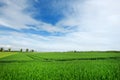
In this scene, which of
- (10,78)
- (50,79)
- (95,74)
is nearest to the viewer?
(50,79)

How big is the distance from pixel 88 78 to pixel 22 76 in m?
4.03

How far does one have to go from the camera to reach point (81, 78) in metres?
11.8

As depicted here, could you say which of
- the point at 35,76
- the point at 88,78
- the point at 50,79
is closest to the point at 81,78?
the point at 88,78

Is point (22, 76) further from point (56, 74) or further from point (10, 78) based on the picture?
point (56, 74)

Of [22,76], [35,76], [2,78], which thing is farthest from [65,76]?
[2,78]

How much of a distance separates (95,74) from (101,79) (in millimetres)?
980

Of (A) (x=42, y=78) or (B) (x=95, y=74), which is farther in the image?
(B) (x=95, y=74)

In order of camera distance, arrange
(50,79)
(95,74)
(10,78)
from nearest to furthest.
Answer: (50,79) < (10,78) < (95,74)

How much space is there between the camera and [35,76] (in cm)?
1189

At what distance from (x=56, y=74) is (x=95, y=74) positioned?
2.52 metres

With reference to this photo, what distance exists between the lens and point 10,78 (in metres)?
11.6

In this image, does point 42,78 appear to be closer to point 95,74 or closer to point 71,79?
point 71,79

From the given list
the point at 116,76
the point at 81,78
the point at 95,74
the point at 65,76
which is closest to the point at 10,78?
the point at 65,76

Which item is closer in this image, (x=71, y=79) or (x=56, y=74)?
(x=71, y=79)
